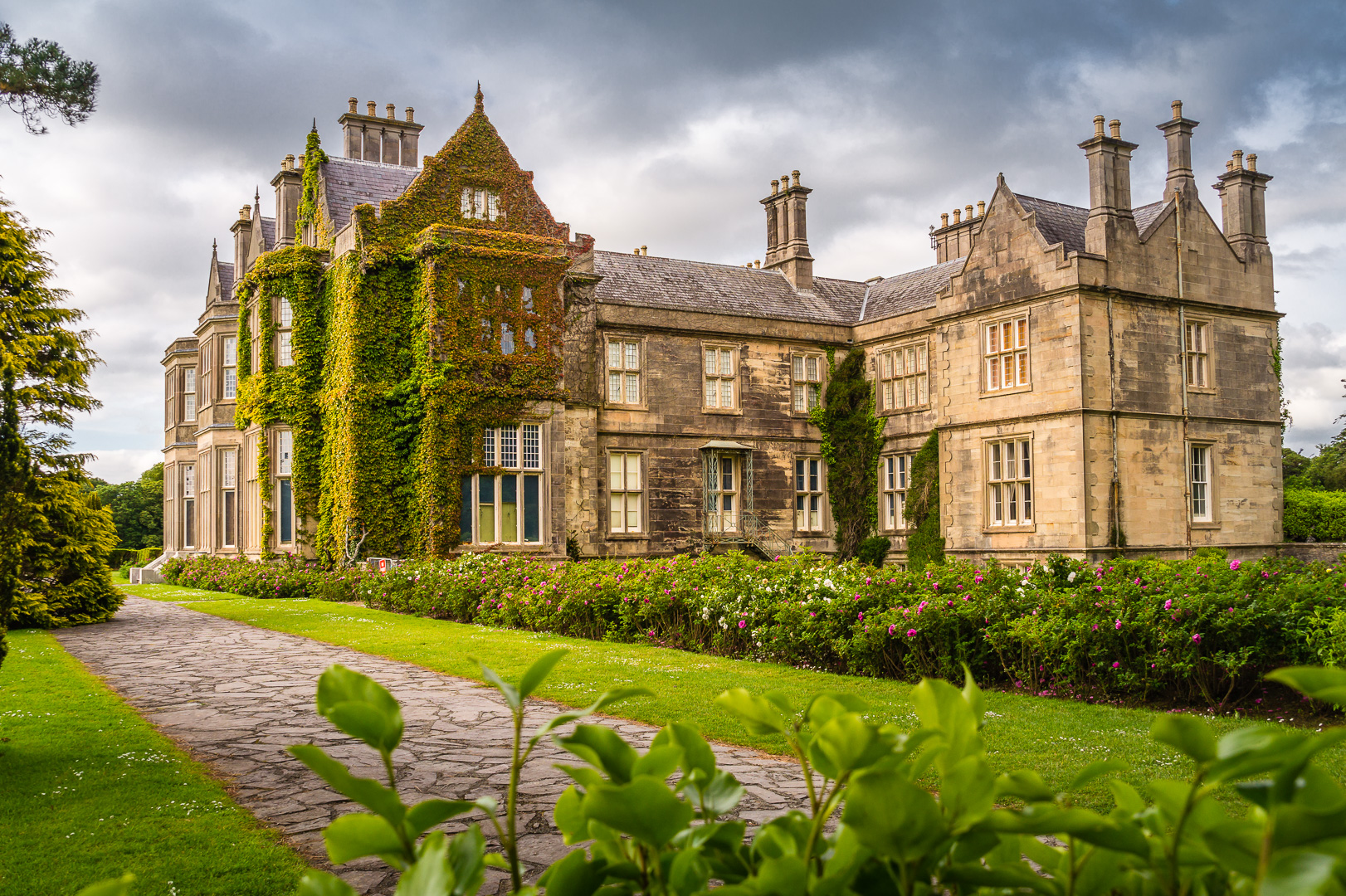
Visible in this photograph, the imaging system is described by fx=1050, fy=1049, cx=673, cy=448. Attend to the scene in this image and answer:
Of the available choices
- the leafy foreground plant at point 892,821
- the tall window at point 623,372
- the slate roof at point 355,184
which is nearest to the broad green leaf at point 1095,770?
the leafy foreground plant at point 892,821

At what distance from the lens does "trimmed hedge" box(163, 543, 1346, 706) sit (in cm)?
816

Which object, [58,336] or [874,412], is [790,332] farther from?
[58,336]

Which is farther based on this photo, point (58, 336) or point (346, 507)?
point (346, 507)

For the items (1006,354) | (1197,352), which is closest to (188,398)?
(1006,354)

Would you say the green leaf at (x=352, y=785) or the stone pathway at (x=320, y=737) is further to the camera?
the stone pathway at (x=320, y=737)

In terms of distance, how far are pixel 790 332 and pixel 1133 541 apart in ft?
35.2

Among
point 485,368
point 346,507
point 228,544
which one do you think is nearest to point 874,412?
point 485,368

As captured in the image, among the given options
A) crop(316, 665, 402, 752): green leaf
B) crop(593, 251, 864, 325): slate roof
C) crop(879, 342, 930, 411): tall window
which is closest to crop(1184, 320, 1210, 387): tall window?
crop(879, 342, 930, 411): tall window

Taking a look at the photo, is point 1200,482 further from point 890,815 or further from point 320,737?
point 890,815

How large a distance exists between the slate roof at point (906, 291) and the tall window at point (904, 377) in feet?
3.58

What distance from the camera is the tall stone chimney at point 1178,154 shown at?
22.7 metres

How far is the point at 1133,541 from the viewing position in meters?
21.1

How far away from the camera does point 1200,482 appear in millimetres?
22609

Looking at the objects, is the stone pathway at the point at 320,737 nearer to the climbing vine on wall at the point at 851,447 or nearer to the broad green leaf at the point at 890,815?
the broad green leaf at the point at 890,815
